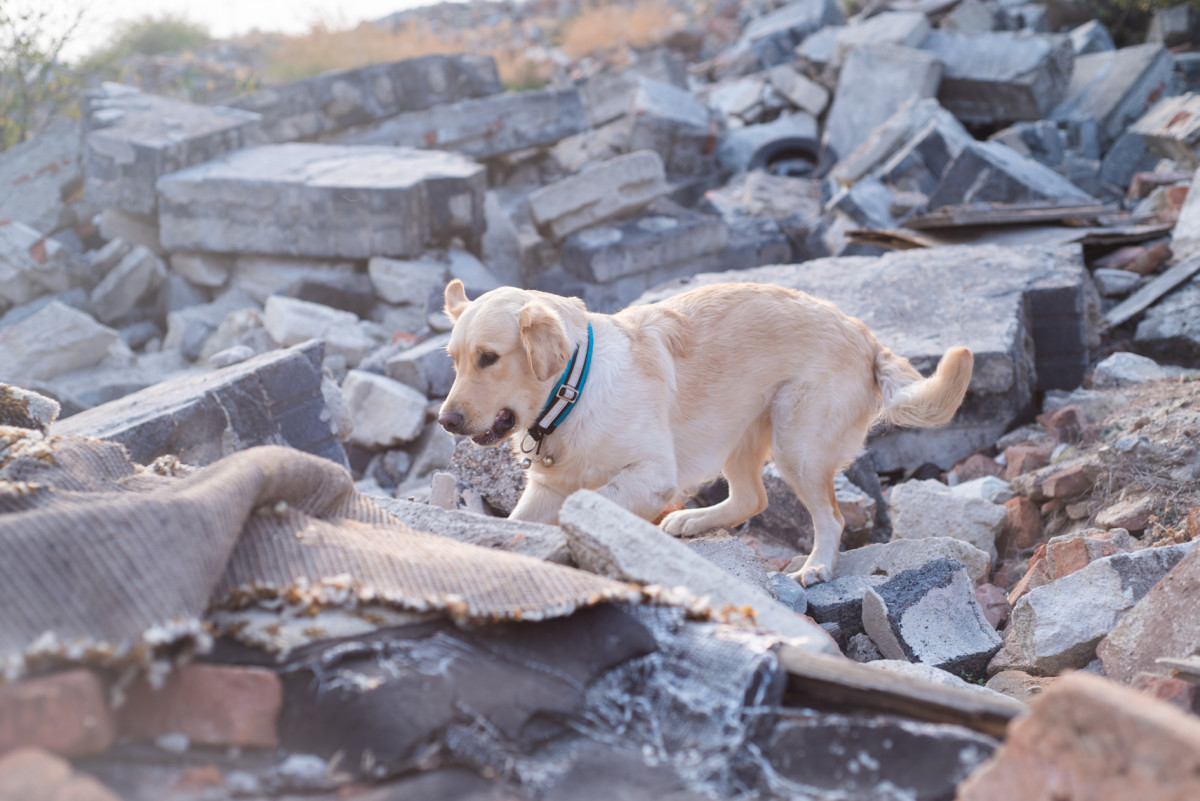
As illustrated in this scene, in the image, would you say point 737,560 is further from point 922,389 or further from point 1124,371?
point 1124,371

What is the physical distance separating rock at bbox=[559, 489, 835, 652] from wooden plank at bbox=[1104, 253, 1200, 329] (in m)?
5.59

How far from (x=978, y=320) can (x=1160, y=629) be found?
357 centimetres

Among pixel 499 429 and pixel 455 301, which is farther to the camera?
pixel 455 301

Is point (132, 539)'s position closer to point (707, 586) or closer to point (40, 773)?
point (40, 773)

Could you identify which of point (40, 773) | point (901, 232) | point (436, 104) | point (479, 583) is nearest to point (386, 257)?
point (436, 104)

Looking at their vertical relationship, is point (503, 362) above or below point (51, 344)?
above

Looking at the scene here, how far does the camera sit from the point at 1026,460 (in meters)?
5.11

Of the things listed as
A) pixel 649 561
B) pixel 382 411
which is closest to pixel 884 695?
pixel 649 561

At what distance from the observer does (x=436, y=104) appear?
11469 millimetres

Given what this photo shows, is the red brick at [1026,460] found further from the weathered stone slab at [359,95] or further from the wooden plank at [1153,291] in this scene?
the weathered stone slab at [359,95]

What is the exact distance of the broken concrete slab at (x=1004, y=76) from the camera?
11.9 meters

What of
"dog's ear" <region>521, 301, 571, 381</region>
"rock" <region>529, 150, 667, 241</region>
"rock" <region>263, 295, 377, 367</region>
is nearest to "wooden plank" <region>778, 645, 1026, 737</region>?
"dog's ear" <region>521, 301, 571, 381</region>

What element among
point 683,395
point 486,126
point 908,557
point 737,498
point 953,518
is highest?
point 486,126

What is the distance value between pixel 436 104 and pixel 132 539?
10517mm
